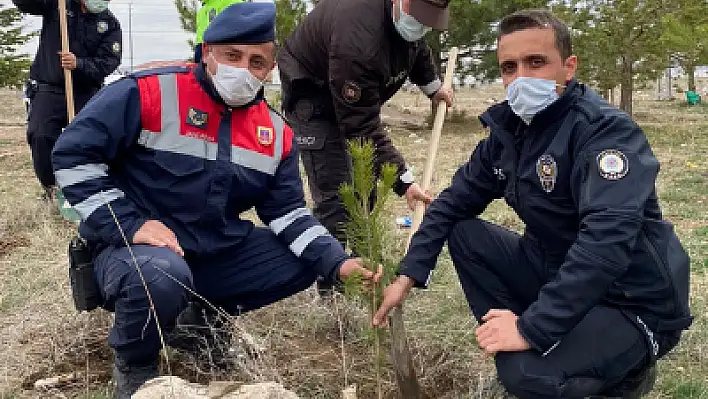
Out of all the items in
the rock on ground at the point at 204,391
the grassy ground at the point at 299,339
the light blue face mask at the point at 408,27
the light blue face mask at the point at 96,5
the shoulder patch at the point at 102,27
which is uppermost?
the light blue face mask at the point at 96,5

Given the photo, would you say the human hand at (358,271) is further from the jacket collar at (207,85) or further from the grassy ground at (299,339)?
the jacket collar at (207,85)

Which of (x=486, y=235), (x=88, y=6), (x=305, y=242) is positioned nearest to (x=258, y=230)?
(x=305, y=242)

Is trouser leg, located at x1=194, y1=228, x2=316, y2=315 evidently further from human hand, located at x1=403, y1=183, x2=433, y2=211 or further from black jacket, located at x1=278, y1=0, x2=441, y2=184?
black jacket, located at x1=278, y1=0, x2=441, y2=184

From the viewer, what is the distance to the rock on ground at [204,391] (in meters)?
2.32

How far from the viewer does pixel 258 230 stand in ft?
10.9

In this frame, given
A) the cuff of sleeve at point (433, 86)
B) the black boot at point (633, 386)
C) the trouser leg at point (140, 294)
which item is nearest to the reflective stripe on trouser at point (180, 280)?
the trouser leg at point (140, 294)

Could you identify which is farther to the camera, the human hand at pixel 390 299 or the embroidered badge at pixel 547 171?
the human hand at pixel 390 299

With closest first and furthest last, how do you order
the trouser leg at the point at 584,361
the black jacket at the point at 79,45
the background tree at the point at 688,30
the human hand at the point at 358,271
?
the trouser leg at the point at 584,361 < the human hand at the point at 358,271 < the black jacket at the point at 79,45 < the background tree at the point at 688,30

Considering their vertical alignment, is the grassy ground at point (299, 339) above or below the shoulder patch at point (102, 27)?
below

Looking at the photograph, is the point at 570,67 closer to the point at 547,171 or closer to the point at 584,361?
the point at 547,171

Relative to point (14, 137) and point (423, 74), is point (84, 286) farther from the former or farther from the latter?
point (14, 137)

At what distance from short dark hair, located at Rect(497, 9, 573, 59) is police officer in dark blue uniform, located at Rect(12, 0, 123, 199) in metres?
4.13

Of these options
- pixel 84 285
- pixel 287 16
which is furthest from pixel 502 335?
pixel 287 16

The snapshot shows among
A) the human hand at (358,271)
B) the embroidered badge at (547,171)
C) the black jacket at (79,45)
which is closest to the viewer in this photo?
the embroidered badge at (547,171)
